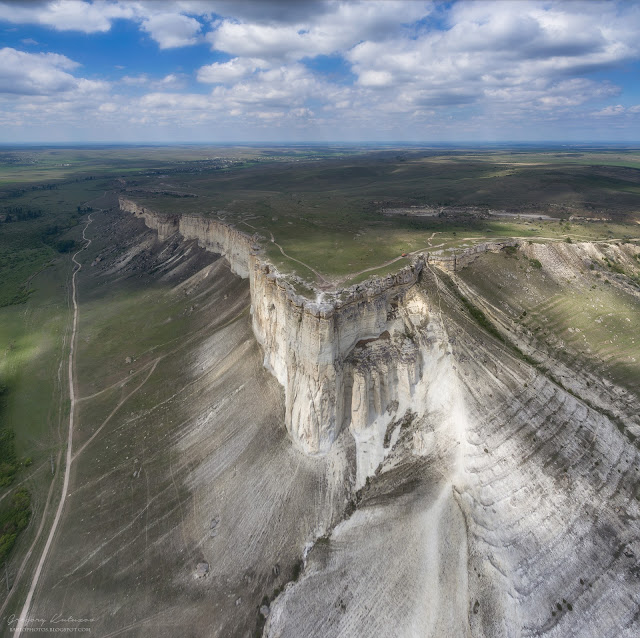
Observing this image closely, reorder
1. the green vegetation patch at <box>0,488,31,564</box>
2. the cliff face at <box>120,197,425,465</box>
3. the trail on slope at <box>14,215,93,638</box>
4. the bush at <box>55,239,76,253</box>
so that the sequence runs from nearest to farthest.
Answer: the trail on slope at <box>14,215,93,638</box> < the green vegetation patch at <box>0,488,31,564</box> < the cliff face at <box>120,197,425,465</box> < the bush at <box>55,239,76,253</box>

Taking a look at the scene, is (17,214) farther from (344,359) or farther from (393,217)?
(344,359)

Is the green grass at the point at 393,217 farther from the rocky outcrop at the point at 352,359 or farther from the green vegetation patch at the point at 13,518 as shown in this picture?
the green vegetation patch at the point at 13,518

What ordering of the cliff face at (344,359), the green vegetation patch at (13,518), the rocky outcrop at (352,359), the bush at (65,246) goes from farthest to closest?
the bush at (65,246), the rocky outcrop at (352,359), the cliff face at (344,359), the green vegetation patch at (13,518)

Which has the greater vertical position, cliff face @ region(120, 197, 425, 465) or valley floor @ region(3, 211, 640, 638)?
cliff face @ region(120, 197, 425, 465)

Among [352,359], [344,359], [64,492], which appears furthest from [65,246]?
[352,359]

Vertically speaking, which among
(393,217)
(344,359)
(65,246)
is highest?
(393,217)

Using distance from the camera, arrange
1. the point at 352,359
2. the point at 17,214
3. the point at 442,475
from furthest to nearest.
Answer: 1. the point at 17,214
2. the point at 352,359
3. the point at 442,475

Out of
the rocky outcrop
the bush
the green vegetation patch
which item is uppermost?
the rocky outcrop

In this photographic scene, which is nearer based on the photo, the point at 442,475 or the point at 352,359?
the point at 442,475

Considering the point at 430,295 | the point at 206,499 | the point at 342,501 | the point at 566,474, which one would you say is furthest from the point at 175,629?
the point at 430,295

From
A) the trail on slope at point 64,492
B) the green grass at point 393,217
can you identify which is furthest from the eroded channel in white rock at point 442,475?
the trail on slope at point 64,492

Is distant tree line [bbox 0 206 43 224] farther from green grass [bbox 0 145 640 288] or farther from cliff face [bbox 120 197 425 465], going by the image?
cliff face [bbox 120 197 425 465]

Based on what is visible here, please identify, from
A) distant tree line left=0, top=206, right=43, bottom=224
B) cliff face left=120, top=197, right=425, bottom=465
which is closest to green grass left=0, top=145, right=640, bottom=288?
cliff face left=120, top=197, right=425, bottom=465

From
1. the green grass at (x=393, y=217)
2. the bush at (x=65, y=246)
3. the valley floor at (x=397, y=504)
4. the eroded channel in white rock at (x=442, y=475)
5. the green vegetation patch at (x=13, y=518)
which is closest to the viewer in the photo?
the eroded channel in white rock at (x=442, y=475)
